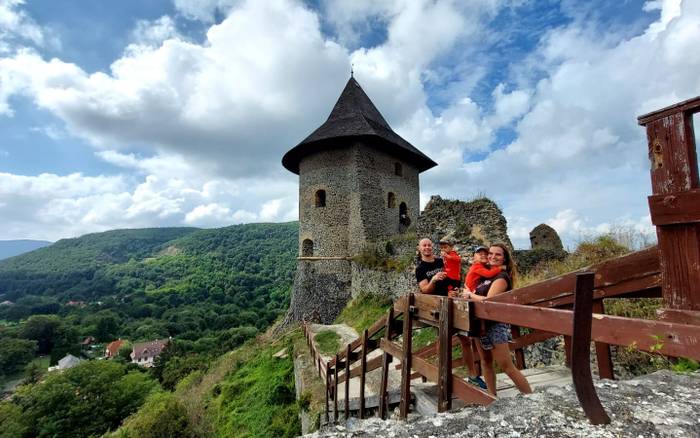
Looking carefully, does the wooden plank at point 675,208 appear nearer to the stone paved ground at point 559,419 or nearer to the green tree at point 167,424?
the stone paved ground at point 559,419

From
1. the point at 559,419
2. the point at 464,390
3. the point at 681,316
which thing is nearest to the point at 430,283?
the point at 464,390

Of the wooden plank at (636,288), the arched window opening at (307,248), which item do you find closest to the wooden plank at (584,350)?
the wooden plank at (636,288)

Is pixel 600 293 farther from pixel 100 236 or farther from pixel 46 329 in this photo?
pixel 100 236

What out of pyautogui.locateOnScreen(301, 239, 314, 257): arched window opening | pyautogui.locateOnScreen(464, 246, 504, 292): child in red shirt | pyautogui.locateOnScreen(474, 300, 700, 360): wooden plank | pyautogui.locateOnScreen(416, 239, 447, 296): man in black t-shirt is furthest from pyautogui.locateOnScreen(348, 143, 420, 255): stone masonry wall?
pyautogui.locateOnScreen(474, 300, 700, 360): wooden plank

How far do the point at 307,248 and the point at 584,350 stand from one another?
1647cm

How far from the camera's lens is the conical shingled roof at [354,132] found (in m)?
16.7

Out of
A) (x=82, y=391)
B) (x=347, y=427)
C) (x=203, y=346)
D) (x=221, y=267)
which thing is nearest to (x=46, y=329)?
(x=203, y=346)

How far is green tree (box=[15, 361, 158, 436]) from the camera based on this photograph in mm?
22219

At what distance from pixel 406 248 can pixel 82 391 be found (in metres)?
24.7

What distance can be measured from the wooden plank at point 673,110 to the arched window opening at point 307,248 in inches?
638

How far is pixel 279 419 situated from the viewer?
321 inches

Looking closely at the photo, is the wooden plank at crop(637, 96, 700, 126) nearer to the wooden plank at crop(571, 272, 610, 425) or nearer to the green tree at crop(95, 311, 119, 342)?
the wooden plank at crop(571, 272, 610, 425)

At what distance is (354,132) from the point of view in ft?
53.5

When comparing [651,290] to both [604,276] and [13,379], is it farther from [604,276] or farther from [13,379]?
[13,379]
